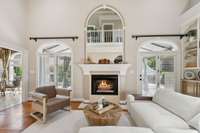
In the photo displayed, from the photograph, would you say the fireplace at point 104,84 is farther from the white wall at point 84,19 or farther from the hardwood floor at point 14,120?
the hardwood floor at point 14,120

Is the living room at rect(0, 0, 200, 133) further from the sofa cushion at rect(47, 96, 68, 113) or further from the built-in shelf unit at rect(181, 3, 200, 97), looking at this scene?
the sofa cushion at rect(47, 96, 68, 113)

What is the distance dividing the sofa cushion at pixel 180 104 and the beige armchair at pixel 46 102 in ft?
8.83

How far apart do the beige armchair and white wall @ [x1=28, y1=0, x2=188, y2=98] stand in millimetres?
1831

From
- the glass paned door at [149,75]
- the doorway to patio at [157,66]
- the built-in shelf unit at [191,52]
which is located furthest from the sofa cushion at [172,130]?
the glass paned door at [149,75]

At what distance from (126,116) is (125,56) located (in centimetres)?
285

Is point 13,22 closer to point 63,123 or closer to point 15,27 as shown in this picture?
point 15,27

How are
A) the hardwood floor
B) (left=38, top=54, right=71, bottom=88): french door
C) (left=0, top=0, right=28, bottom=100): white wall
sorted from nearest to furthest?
the hardwood floor < (left=0, top=0, right=28, bottom=100): white wall < (left=38, top=54, right=71, bottom=88): french door

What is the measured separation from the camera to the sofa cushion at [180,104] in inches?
111

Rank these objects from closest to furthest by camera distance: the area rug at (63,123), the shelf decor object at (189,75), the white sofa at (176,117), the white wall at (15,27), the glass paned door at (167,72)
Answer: the white sofa at (176,117), the area rug at (63,123), the white wall at (15,27), the shelf decor object at (189,75), the glass paned door at (167,72)

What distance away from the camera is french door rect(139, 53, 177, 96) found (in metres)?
7.20

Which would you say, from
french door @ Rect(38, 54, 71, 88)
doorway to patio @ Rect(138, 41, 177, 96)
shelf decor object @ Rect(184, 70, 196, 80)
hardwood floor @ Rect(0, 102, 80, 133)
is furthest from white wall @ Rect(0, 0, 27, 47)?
shelf decor object @ Rect(184, 70, 196, 80)

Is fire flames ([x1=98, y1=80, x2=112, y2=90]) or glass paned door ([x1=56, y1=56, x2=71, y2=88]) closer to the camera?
fire flames ([x1=98, y1=80, x2=112, y2=90])

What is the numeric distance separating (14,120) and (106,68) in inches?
143

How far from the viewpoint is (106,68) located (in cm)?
676
